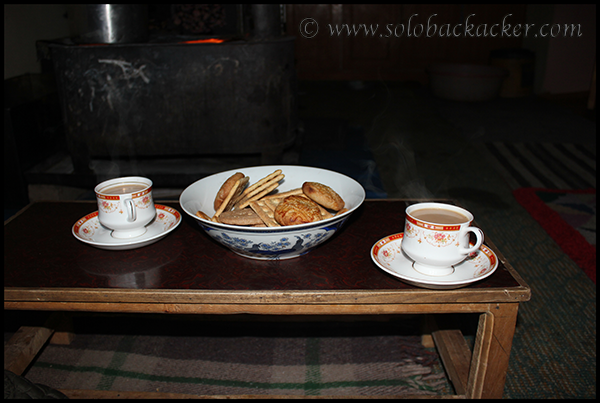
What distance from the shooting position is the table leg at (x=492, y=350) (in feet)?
2.91

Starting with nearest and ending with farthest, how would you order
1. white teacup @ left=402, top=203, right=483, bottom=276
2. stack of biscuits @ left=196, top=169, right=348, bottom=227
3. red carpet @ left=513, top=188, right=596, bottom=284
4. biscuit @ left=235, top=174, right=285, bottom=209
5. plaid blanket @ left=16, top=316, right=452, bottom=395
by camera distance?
1. white teacup @ left=402, top=203, right=483, bottom=276
2. stack of biscuits @ left=196, top=169, right=348, bottom=227
3. biscuit @ left=235, top=174, right=285, bottom=209
4. plaid blanket @ left=16, top=316, right=452, bottom=395
5. red carpet @ left=513, top=188, right=596, bottom=284

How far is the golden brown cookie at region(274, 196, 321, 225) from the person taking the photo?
3.03 feet

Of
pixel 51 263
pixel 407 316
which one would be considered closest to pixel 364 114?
pixel 407 316

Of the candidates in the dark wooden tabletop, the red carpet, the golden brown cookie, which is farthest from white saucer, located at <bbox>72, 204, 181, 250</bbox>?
the red carpet

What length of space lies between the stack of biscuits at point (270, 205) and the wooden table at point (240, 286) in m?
0.10

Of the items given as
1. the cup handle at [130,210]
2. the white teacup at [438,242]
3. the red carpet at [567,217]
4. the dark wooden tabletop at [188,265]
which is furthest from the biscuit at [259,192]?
the red carpet at [567,217]

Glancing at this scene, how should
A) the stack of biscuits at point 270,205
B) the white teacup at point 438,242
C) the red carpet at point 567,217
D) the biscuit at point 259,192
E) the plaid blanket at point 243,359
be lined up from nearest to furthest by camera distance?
the white teacup at point 438,242, the stack of biscuits at point 270,205, the biscuit at point 259,192, the plaid blanket at point 243,359, the red carpet at point 567,217

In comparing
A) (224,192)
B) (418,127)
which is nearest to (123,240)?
(224,192)

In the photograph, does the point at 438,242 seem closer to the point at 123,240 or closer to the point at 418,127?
the point at 123,240

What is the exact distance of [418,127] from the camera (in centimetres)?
412

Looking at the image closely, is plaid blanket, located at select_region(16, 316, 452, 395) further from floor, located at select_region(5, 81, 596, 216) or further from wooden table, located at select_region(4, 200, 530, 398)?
floor, located at select_region(5, 81, 596, 216)

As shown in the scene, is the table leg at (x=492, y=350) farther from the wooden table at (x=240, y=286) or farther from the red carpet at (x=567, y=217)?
the red carpet at (x=567, y=217)

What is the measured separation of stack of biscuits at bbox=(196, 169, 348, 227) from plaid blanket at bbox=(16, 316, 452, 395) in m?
0.61

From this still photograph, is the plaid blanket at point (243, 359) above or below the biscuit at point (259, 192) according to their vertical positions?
below
